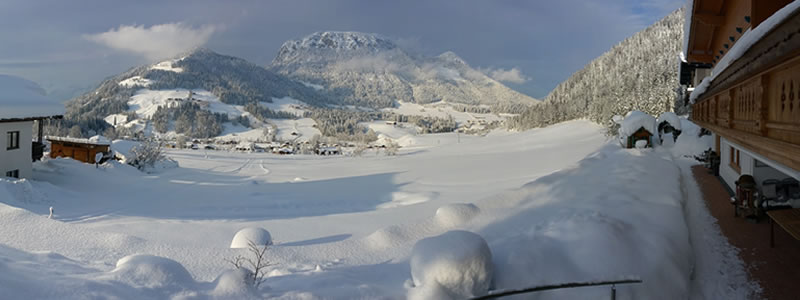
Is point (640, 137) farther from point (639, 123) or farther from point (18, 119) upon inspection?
point (18, 119)

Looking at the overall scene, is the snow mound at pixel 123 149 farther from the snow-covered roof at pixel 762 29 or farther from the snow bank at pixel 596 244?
the snow-covered roof at pixel 762 29

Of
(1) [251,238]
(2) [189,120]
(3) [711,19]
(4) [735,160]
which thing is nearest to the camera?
(1) [251,238]

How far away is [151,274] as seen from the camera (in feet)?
13.6

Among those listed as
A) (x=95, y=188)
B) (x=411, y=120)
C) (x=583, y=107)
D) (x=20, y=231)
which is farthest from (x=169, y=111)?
(x=20, y=231)

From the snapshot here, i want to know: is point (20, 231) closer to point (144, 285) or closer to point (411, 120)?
point (144, 285)

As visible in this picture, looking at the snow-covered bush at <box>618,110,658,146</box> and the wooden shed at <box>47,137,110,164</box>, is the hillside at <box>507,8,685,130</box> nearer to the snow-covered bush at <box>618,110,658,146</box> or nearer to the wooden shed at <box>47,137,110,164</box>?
the snow-covered bush at <box>618,110,658,146</box>

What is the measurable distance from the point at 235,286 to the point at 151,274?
2.80 feet

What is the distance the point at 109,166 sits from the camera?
26.2 metres

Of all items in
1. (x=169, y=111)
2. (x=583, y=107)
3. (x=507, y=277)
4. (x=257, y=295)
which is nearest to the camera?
(x=257, y=295)

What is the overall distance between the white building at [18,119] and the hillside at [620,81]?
48.1m

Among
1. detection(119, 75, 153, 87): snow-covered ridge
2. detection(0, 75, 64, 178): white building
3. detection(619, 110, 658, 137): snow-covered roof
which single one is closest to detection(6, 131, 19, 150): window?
detection(0, 75, 64, 178): white building

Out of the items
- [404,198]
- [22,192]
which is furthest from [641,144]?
[22,192]

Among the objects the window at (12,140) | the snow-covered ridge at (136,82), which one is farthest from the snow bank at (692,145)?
the snow-covered ridge at (136,82)

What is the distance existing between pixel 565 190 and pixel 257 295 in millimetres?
7982
